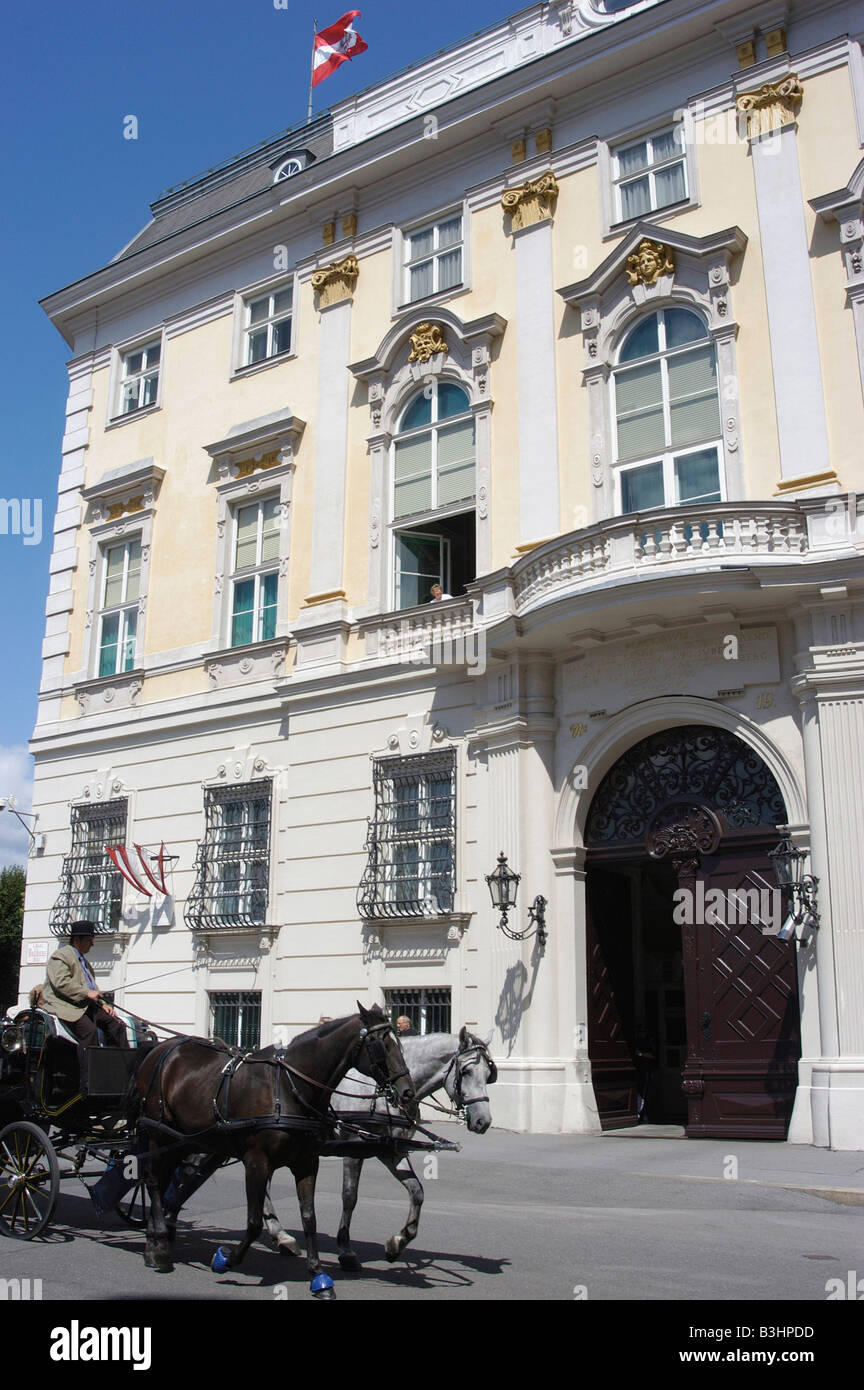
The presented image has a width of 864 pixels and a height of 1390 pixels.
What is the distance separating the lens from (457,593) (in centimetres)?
2008

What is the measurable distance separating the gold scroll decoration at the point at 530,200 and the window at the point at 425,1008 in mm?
11987

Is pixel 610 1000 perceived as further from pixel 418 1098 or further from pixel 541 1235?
pixel 418 1098

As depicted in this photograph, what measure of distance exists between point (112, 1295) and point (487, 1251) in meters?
2.76

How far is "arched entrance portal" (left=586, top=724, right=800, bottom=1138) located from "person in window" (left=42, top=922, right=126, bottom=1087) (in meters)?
8.31

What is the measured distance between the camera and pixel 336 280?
2178cm

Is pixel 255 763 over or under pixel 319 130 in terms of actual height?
under

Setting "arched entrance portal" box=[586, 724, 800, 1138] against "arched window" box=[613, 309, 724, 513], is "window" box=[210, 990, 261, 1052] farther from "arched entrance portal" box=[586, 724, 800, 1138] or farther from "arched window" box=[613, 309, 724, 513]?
"arched window" box=[613, 309, 724, 513]

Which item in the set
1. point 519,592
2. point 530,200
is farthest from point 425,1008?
point 530,200

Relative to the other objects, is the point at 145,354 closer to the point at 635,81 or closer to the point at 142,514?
the point at 142,514

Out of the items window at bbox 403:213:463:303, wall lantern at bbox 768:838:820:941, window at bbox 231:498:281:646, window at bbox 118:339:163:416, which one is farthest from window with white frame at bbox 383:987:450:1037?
window at bbox 118:339:163:416

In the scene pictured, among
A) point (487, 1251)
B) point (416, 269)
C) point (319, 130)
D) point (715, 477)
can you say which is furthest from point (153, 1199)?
point (319, 130)

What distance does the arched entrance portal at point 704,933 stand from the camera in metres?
14.9

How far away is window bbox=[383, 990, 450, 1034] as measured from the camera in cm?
1738

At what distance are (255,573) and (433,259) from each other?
6217 mm
